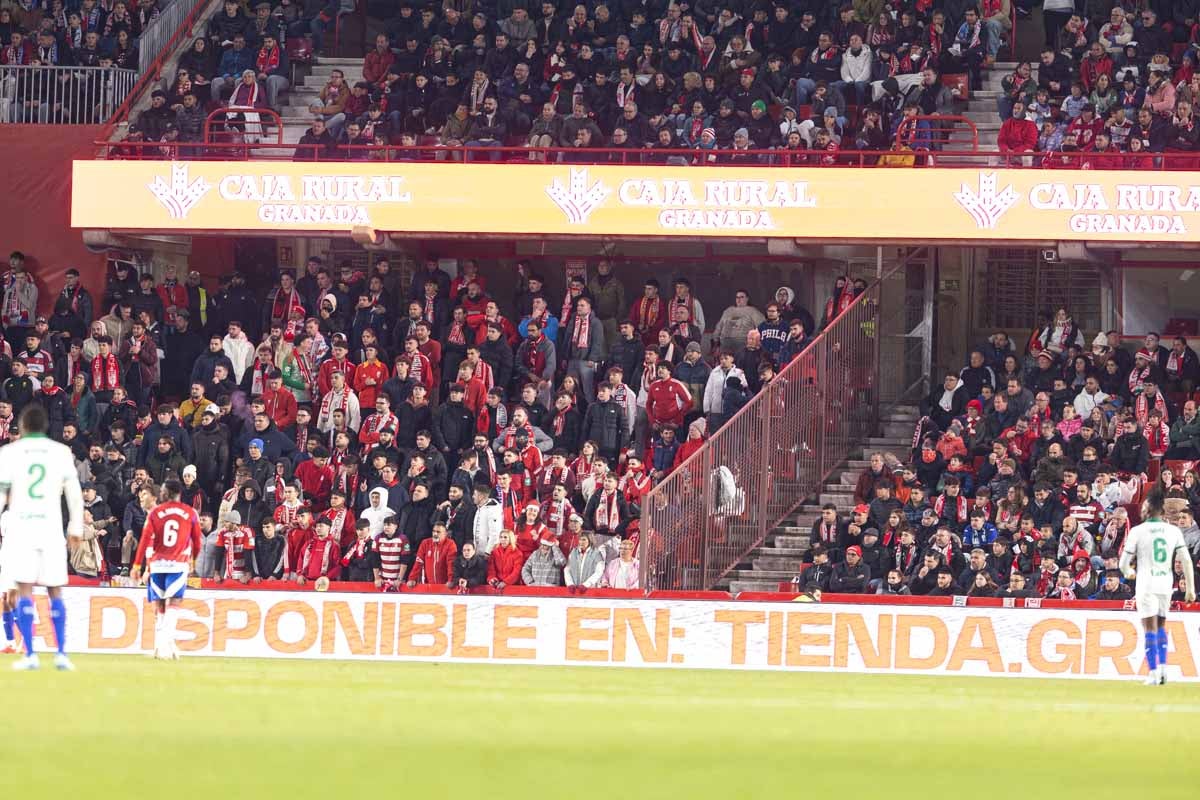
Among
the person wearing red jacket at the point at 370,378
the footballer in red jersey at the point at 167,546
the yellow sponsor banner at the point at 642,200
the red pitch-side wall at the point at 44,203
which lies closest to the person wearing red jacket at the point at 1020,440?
the yellow sponsor banner at the point at 642,200

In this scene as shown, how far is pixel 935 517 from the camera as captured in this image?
20750mm

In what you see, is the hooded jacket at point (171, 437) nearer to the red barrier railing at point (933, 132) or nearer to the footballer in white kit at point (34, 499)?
the red barrier railing at point (933, 132)

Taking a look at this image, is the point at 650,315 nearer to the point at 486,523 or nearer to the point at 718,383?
the point at 718,383

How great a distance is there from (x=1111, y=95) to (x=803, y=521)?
6889 millimetres

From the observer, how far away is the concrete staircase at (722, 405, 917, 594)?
22.7 meters

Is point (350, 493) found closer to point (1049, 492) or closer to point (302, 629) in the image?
point (302, 629)

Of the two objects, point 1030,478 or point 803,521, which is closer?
point 1030,478

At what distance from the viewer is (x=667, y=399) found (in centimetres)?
2341

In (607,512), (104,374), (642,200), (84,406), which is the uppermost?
(642,200)

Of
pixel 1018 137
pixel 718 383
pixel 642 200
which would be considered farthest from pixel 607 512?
pixel 1018 137

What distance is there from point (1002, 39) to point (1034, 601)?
11169 mm

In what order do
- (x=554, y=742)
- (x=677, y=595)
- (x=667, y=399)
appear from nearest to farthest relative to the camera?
(x=554, y=742) → (x=677, y=595) → (x=667, y=399)

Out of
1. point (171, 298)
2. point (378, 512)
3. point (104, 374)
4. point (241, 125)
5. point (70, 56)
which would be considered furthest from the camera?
point (70, 56)

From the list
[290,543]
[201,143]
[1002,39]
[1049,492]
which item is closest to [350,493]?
[290,543]
